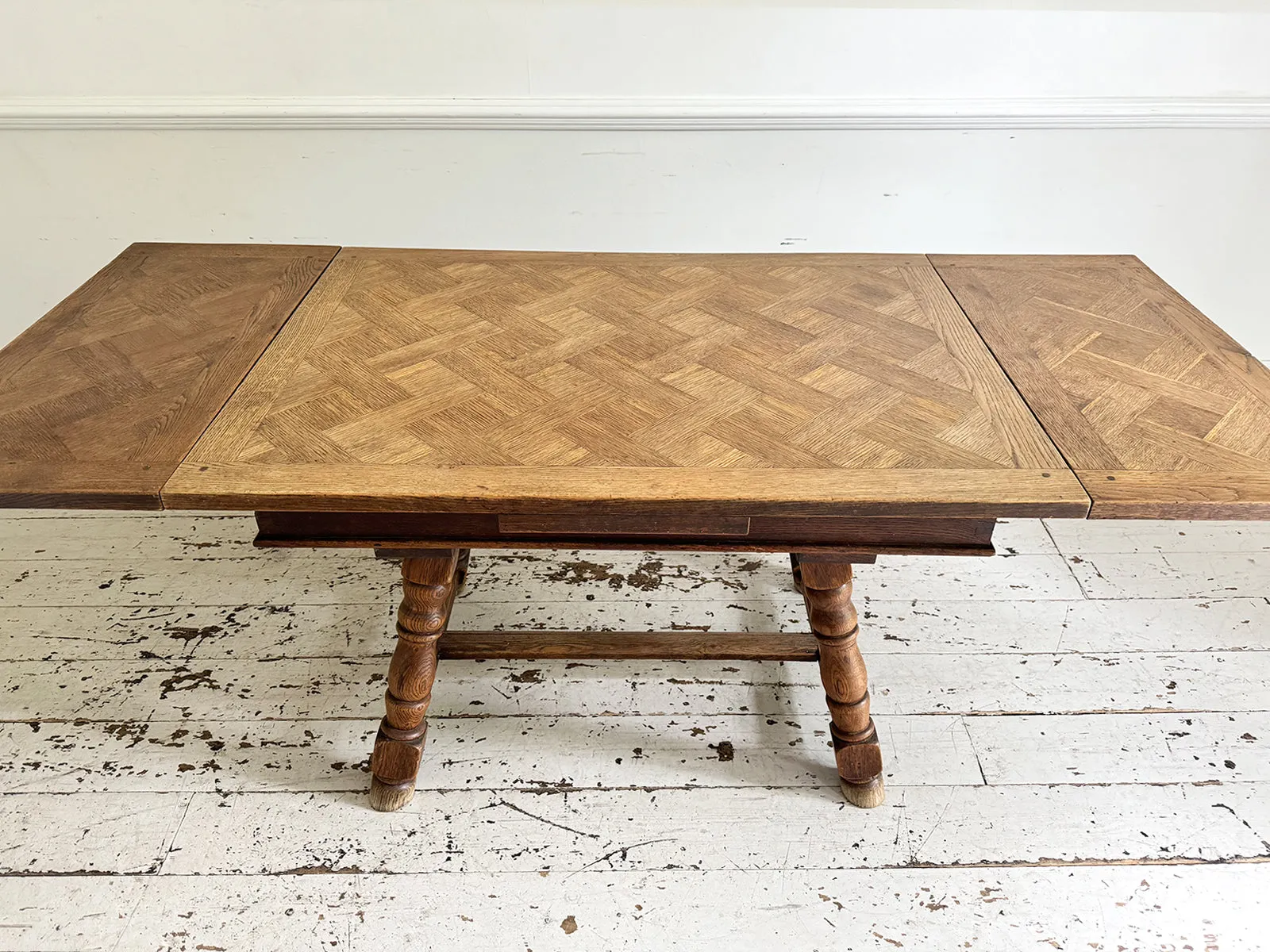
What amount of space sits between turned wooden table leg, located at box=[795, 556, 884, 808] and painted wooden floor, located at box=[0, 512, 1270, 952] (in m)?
0.05

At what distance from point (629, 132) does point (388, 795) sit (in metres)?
1.62

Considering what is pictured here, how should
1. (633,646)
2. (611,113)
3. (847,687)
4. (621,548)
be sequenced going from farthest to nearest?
(611,113) → (633,646) → (847,687) → (621,548)

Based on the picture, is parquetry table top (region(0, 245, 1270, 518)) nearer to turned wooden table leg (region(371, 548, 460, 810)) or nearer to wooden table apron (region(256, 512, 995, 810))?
wooden table apron (region(256, 512, 995, 810))

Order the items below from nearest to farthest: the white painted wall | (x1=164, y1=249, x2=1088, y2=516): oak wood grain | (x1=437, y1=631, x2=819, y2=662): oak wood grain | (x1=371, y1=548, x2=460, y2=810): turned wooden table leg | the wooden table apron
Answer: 1. (x1=164, y1=249, x2=1088, y2=516): oak wood grain
2. the wooden table apron
3. (x1=371, y1=548, x2=460, y2=810): turned wooden table leg
4. (x1=437, y1=631, x2=819, y2=662): oak wood grain
5. the white painted wall

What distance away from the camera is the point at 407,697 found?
1.57 metres

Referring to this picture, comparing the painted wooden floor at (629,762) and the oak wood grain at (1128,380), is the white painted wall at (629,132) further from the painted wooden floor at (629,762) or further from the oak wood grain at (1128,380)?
the painted wooden floor at (629,762)

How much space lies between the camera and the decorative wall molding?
2.33m

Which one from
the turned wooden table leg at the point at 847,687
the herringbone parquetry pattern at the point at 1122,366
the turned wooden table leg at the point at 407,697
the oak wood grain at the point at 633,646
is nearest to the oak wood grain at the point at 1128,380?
the herringbone parquetry pattern at the point at 1122,366

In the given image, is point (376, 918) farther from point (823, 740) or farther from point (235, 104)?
point (235, 104)

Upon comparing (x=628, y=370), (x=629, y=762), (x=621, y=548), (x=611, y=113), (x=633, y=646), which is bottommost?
(x=629, y=762)

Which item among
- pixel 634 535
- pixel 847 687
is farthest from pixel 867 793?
pixel 634 535

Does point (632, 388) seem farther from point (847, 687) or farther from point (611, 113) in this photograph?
point (611, 113)

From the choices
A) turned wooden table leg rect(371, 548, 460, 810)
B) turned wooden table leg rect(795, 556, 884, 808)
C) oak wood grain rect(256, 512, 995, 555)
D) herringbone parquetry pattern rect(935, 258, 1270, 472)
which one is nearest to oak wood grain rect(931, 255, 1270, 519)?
herringbone parquetry pattern rect(935, 258, 1270, 472)

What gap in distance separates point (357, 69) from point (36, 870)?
176cm
